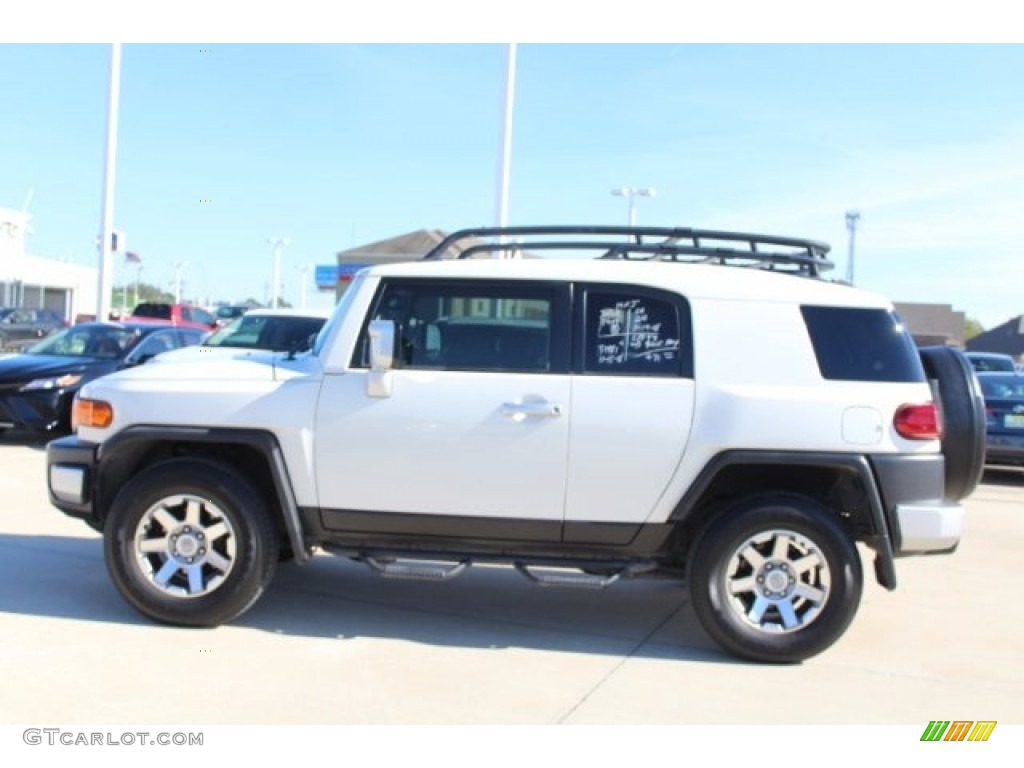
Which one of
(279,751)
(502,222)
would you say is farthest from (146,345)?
(279,751)

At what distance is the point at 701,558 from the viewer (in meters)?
4.89

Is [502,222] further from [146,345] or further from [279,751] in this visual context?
[279,751]

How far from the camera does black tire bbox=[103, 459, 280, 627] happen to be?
198 inches

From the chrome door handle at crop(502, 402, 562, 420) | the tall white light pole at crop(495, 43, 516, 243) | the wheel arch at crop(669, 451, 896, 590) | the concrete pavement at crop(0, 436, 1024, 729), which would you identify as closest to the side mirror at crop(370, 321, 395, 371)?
the chrome door handle at crop(502, 402, 562, 420)

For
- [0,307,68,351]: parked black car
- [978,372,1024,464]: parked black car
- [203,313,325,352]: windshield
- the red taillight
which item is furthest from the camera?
[0,307,68,351]: parked black car

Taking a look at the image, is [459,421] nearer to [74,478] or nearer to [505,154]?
[74,478]

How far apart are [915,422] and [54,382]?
9257mm

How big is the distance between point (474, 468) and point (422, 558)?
21.0 inches

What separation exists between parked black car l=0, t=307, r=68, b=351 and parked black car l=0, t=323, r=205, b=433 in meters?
10.6

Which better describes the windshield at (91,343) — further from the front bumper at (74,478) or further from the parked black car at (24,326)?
the parked black car at (24,326)

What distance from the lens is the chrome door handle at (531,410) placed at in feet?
15.9

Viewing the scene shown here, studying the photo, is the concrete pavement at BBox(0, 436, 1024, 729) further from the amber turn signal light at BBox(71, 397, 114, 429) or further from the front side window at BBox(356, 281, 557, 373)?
the front side window at BBox(356, 281, 557, 373)

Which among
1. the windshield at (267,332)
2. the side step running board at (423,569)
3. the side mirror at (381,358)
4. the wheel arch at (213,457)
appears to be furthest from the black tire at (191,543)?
the windshield at (267,332)

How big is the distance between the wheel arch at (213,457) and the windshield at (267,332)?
5265 mm
